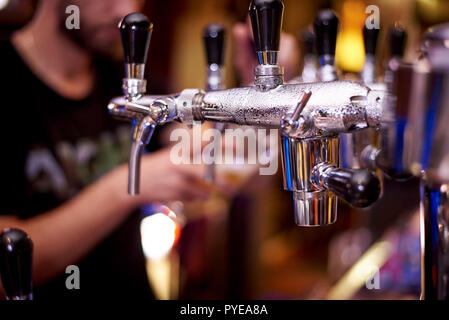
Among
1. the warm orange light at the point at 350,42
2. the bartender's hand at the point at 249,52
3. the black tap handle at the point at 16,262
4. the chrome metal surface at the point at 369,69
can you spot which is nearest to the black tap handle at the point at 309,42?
the bartender's hand at the point at 249,52

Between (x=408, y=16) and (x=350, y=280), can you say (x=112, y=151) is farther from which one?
(x=408, y=16)

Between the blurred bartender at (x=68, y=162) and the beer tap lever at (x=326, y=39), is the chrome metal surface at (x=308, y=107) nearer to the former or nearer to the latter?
the beer tap lever at (x=326, y=39)

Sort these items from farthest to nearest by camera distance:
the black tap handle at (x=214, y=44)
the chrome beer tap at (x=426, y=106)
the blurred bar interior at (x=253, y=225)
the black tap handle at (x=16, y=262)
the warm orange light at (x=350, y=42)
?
the warm orange light at (x=350, y=42)
the blurred bar interior at (x=253, y=225)
the black tap handle at (x=214, y=44)
the black tap handle at (x=16, y=262)
the chrome beer tap at (x=426, y=106)

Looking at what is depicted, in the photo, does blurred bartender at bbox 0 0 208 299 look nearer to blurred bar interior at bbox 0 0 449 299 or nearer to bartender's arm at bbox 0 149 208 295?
bartender's arm at bbox 0 149 208 295

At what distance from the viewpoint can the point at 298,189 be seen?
1.83 ft

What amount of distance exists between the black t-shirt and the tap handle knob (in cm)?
76

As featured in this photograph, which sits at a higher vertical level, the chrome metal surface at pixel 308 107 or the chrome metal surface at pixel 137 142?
the chrome metal surface at pixel 308 107

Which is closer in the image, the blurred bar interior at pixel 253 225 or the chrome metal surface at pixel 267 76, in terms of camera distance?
the chrome metal surface at pixel 267 76

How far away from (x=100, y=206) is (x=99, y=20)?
504 millimetres

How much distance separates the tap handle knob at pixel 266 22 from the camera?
54 centimetres

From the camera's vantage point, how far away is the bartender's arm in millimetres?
1249

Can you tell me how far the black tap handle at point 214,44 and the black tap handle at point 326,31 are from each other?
0.16m

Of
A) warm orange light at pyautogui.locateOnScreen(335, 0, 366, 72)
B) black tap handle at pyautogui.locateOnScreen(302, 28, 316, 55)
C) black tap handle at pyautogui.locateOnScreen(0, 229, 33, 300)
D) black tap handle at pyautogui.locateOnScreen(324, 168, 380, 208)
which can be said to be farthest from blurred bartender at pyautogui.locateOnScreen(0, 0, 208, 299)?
warm orange light at pyautogui.locateOnScreen(335, 0, 366, 72)
